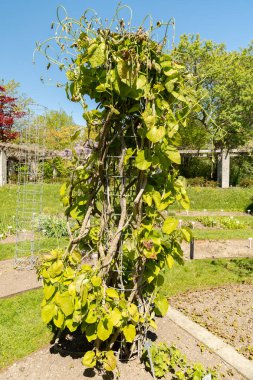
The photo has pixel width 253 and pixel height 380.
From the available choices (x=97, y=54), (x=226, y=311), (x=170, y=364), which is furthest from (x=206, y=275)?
(x=97, y=54)

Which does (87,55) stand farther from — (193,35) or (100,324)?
(193,35)

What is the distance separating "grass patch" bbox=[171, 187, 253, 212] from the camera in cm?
1644

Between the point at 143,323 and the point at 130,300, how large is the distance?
30cm

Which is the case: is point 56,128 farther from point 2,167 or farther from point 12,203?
point 12,203

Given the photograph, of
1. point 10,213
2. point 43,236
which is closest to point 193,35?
point 10,213

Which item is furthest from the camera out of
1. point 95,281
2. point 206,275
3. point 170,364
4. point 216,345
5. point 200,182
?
point 200,182

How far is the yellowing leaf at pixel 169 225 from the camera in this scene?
247cm

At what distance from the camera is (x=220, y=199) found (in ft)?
57.1

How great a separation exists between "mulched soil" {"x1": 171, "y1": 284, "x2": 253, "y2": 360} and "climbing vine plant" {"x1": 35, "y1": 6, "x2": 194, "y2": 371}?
1.22m

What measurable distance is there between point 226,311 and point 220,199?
542 inches

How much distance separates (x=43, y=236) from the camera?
25.6 feet

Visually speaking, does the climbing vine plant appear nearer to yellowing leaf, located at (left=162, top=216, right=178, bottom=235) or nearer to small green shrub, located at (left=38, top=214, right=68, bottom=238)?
yellowing leaf, located at (left=162, top=216, right=178, bottom=235)

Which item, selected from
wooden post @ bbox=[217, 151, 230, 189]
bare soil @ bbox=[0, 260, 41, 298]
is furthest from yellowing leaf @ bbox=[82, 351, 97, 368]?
wooden post @ bbox=[217, 151, 230, 189]

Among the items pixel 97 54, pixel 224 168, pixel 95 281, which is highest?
pixel 97 54
